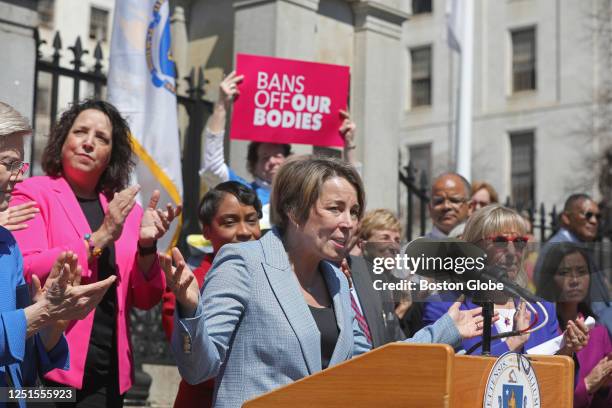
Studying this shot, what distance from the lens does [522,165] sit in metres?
38.4

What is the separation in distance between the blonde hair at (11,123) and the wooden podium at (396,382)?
1.30 meters

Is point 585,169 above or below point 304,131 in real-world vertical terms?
above

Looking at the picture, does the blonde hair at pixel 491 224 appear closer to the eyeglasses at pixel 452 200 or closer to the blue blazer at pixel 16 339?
the blue blazer at pixel 16 339

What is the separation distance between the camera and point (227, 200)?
521 cm

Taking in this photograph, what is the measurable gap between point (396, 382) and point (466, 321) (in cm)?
100

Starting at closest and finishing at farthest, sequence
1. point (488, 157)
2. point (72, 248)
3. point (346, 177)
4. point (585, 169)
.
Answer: point (346, 177) → point (72, 248) → point (585, 169) → point (488, 157)

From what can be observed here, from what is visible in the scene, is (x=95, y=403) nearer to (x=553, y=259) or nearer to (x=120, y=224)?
(x=120, y=224)

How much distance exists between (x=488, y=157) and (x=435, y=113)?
2.81 m

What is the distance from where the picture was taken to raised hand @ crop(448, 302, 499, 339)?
390 cm

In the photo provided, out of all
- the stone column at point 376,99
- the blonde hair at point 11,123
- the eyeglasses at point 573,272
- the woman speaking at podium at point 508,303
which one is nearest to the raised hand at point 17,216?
the blonde hair at point 11,123

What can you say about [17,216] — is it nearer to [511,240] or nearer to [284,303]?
[284,303]

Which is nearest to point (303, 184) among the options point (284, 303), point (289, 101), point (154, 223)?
point (284, 303)

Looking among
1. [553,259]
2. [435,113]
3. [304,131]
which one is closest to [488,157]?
[435,113]

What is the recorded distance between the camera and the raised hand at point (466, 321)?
12.8ft
